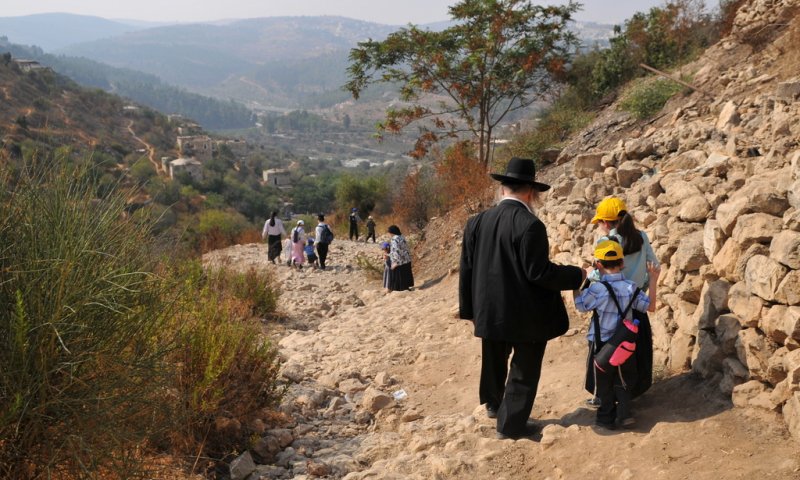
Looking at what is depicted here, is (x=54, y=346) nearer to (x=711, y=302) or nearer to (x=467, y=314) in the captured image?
(x=467, y=314)

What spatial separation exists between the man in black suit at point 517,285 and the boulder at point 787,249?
38.4 inches

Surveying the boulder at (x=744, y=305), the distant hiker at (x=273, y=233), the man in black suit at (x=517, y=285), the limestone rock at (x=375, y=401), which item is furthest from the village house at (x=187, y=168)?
the boulder at (x=744, y=305)

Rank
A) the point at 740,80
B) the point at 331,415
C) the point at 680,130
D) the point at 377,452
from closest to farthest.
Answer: the point at 377,452, the point at 331,415, the point at 680,130, the point at 740,80

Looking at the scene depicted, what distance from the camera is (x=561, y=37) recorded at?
13969 mm

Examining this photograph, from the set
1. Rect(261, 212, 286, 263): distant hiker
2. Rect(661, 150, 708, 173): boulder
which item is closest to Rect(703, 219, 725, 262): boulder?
Rect(661, 150, 708, 173): boulder

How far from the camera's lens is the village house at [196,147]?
6066 centimetres

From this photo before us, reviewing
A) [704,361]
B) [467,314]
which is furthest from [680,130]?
[467,314]

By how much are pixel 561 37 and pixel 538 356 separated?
1181 cm

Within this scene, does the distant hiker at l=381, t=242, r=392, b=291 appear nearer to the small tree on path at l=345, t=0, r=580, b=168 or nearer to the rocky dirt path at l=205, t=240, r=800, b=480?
the rocky dirt path at l=205, t=240, r=800, b=480

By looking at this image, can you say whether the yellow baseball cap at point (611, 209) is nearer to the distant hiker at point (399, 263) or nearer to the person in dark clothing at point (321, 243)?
the distant hiker at point (399, 263)

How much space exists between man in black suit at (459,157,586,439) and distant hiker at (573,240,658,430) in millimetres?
155

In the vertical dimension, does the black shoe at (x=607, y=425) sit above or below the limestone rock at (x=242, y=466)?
above

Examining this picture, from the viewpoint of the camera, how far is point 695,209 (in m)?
4.56

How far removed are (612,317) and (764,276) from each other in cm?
78
